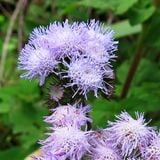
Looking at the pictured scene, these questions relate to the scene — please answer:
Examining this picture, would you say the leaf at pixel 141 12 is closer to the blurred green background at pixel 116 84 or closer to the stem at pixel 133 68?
the blurred green background at pixel 116 84

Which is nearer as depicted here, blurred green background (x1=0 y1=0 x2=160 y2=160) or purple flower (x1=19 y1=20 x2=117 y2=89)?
purple flower (x1=19 y1=20 x2=117 y2=89)

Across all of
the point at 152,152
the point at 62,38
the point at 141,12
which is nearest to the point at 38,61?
the point at 62,38

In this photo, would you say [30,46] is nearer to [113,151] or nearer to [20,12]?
[113,151]

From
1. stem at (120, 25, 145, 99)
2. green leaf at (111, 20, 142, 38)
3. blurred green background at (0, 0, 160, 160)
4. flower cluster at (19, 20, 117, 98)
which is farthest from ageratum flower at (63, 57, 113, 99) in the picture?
green leaf at (111, 20, 142, 38)

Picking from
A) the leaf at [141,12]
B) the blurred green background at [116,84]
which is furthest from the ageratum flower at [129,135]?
Result: the leaf at [141,12]

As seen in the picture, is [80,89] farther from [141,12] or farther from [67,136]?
[141,12]

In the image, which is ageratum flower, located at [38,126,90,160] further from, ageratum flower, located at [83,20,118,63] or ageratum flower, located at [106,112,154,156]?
ageratum flower, located at [83,20,118,63]

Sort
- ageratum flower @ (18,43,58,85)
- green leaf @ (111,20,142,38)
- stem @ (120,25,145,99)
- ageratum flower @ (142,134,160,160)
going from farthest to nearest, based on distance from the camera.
Answer: 1. green leaf @ (111,20,142,38)
2. stem @ (120,25,145,99)
3. ageratum flower @ (18,43,58,85)
4. ageratum flower @ (142,134,160,160)
